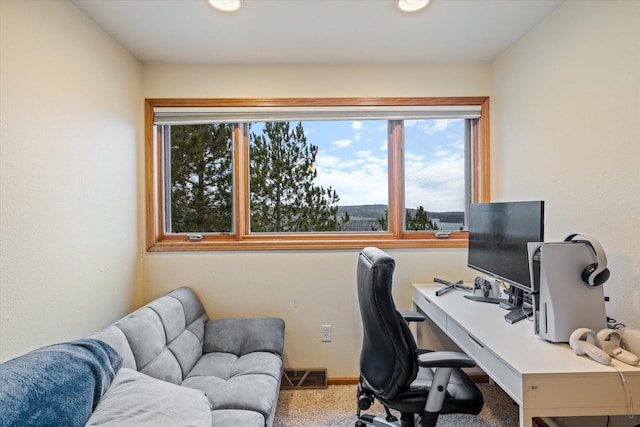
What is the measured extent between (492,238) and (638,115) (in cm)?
87

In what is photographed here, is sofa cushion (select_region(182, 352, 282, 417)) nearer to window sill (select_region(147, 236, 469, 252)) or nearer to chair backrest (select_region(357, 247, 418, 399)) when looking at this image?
chair backrest (select_region(357, 247, 418, 399))

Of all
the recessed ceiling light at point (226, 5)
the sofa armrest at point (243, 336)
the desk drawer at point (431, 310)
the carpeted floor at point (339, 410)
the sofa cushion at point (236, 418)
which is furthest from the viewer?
the sofa armrest at point (243, 336)

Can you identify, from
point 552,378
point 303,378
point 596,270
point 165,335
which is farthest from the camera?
point 303,378

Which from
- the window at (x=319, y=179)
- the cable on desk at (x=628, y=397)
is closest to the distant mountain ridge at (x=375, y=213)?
the window at (x=319, y=179)

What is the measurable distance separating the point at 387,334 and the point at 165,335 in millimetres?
1272

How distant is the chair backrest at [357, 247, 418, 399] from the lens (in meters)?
1.41

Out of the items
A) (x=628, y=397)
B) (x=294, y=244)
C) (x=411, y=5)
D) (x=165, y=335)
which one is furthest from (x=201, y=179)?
(x=628, y=397)

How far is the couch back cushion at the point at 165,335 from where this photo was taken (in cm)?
163

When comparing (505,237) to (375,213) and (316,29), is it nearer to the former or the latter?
(375,213)

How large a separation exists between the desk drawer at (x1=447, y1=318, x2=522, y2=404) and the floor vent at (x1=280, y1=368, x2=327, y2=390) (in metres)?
1.14

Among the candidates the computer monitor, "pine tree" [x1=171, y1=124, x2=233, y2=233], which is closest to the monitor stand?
the computer monitor

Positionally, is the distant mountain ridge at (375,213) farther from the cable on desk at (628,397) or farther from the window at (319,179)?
the cable on desk at (628,397)

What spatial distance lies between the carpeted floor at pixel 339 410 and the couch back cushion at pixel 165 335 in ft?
2.29

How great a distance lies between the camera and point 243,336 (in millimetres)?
2246
